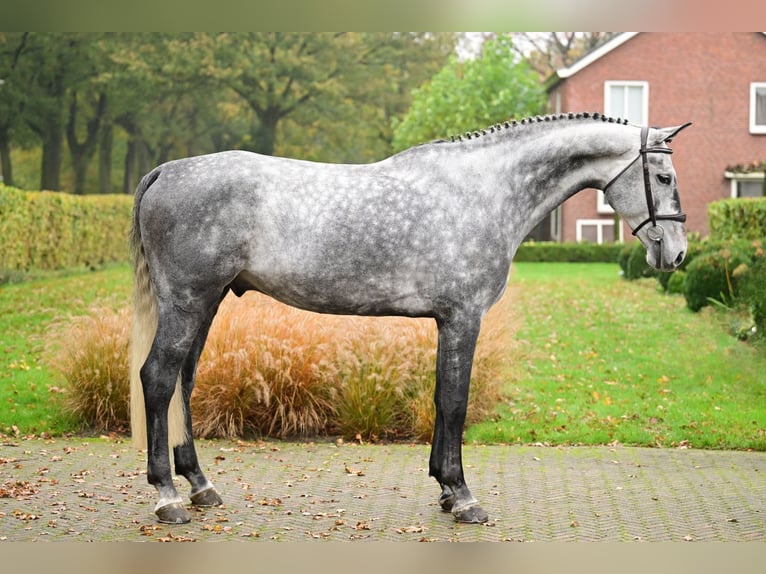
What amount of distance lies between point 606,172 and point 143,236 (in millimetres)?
2547

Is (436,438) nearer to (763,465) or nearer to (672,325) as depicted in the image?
→ (763,465)

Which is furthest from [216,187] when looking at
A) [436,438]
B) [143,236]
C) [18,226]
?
[18,226]

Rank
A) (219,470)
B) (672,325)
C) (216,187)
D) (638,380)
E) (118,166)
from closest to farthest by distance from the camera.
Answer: (216,187)
(219,470)
(638,380)
(672,325)
(118,166)

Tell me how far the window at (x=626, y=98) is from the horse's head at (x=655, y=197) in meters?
22.6

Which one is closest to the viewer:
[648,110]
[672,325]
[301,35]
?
[672,325]

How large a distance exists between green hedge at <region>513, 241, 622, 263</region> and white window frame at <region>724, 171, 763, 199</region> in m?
4.00

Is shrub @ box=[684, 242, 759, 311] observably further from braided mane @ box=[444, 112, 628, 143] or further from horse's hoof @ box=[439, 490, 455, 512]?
horse's hoof @ box=[439, 490, 455, 512]

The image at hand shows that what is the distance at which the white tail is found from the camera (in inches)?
206

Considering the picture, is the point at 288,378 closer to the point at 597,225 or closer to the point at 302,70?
the point at 597,225

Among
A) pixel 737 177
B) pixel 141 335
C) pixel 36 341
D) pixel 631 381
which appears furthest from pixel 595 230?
pixel 141 335

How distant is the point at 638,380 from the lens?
9859 millimetres

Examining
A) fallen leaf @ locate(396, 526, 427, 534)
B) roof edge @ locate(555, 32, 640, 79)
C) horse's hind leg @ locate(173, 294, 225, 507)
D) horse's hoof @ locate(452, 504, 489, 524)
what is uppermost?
roof edge @ locate(555, 32, 640, 79)

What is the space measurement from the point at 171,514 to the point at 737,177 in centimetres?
2463

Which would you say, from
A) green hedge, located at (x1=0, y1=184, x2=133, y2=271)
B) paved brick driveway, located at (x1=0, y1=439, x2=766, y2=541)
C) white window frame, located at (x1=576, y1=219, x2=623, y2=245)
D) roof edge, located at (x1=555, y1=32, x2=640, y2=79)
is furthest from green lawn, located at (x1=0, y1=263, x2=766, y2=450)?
roof edge, located at (x1=555, y1=32, x2=640, y2=79)
